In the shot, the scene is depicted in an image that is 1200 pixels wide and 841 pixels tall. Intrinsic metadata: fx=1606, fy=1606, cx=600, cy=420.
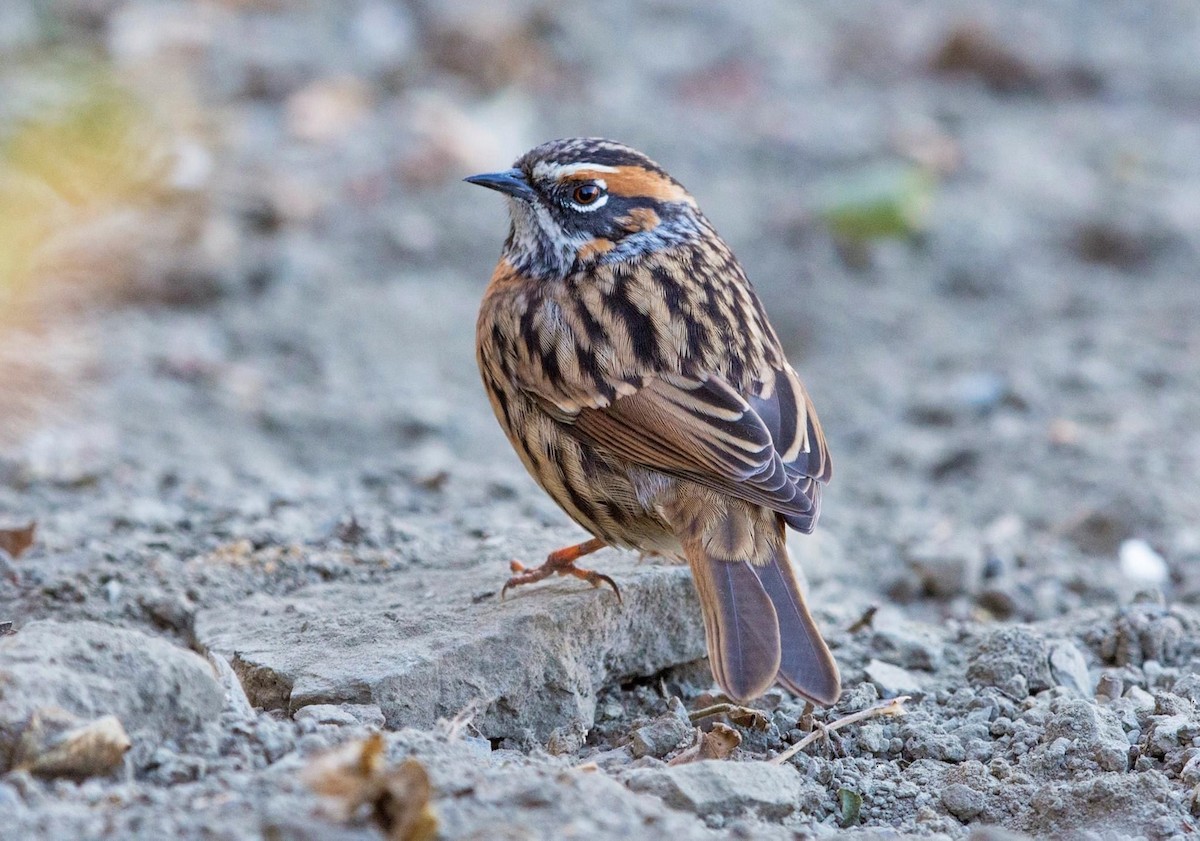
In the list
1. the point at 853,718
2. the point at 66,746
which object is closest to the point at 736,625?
the point at 853,718

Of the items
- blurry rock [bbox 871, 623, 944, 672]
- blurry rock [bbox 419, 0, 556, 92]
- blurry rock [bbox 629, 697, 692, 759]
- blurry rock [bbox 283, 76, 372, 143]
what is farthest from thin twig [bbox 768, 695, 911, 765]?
blurry rock [bbox 419, 0, 556, 92]

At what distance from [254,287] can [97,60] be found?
7.84ft

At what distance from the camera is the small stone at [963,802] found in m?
4.06

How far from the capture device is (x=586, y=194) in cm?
571

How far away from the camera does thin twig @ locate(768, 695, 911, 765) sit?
14.2 ft

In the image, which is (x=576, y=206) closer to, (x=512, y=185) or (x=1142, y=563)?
(x=512, y=185)

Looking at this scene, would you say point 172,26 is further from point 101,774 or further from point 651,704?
point 101,774

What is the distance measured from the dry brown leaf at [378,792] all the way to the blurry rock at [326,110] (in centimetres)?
724

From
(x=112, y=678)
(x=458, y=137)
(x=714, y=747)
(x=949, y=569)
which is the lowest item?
(x=714, y=747)

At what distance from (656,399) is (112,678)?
2040mm

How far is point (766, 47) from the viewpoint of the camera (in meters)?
11.8

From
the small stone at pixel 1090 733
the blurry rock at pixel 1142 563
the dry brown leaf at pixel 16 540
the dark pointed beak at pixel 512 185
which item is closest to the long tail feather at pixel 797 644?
the small stone at pixel 1090 733

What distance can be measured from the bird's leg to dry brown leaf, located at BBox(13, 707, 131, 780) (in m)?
1.64

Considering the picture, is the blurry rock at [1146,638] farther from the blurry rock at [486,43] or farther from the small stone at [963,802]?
the blurry rock at [486,43]
